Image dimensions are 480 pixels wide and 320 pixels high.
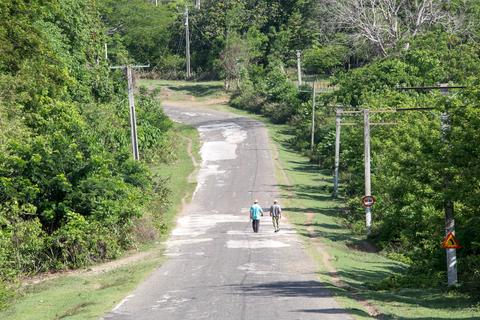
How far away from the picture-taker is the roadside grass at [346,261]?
23.1 meters

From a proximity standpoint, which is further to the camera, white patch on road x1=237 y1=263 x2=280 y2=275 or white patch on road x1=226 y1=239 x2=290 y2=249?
white patch on road x1=226 y1=239 x2=290 y2=249

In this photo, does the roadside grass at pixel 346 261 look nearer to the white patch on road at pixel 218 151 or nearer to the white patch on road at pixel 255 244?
the white patch on road at pixel 255 244

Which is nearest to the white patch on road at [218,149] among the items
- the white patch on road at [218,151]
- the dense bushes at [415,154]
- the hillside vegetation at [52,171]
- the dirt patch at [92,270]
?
the white patch on road at [218,151]

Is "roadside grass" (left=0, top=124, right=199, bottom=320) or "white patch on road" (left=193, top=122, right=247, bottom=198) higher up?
"roadside grass" (left=0, top=124, right=199, bottom=320)

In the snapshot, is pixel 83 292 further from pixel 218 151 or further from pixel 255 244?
pixel 218 151

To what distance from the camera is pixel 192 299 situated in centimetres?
2333

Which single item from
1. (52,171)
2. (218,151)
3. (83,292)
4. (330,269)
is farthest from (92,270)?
(218,151)

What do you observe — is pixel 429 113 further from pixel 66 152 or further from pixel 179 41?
pixel 179 41

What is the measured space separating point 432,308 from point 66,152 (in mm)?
16701

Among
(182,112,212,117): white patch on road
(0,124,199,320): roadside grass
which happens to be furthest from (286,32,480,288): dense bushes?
(182,112,212,117): white patch on road

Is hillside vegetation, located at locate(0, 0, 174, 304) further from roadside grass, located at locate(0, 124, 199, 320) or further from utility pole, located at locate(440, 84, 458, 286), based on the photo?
utility pole, located at locate(440, 84, 458, 286)

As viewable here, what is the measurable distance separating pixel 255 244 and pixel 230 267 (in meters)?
5.94

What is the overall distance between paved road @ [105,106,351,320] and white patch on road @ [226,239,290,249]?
0.04 meters

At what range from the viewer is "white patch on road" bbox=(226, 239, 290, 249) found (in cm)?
3575
